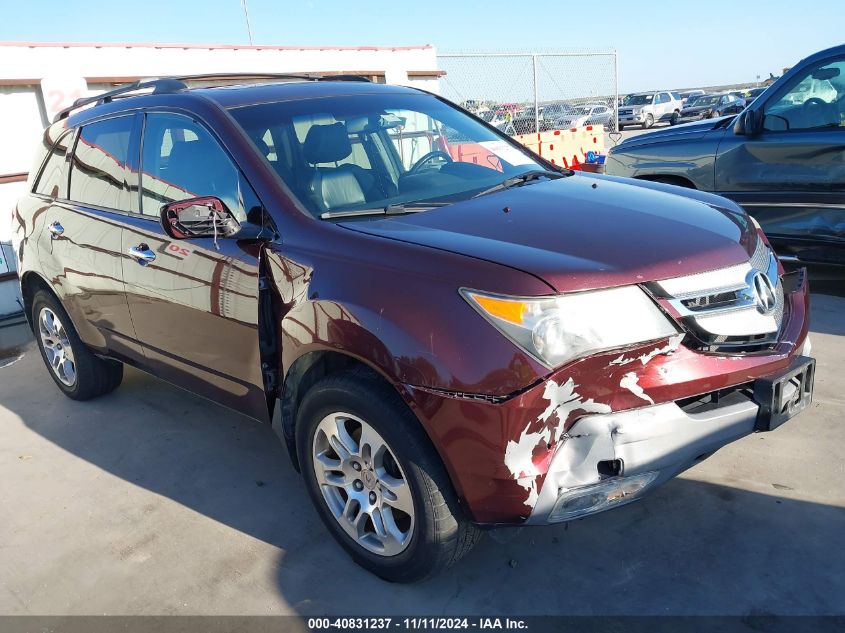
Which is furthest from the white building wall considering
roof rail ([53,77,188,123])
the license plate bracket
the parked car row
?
the license plate bracket

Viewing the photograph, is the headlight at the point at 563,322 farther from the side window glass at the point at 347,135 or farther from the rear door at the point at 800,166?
the rear door at the point at 800,166

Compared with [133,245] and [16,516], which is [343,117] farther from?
[16,516]

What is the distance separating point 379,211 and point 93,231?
73.5 inches

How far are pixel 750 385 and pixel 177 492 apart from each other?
8.69ft

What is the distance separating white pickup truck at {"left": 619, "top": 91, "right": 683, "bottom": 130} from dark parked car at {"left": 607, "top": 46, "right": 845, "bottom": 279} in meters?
29.9

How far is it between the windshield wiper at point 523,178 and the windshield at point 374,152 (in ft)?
0.13

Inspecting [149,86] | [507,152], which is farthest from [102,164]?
[507,152]

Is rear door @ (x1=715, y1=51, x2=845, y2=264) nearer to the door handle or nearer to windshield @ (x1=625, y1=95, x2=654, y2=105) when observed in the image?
the door handle

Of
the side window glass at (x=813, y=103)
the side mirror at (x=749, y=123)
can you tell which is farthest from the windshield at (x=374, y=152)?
the side window glass at (x=813, y=103)

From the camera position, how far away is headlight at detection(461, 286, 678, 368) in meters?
2.27

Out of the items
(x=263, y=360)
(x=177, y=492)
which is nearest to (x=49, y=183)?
(x=177, y=492)

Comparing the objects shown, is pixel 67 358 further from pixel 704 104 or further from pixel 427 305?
pixel 704 104

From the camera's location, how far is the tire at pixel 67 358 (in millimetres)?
4688

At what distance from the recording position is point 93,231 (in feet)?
13.2
